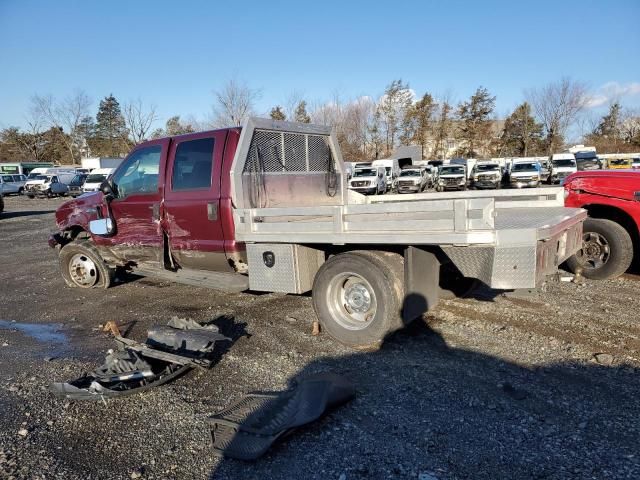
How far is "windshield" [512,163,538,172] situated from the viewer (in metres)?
30.2

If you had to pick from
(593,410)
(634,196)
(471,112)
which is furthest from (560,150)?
(593,410)

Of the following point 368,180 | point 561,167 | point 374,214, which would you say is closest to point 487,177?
point 561,167

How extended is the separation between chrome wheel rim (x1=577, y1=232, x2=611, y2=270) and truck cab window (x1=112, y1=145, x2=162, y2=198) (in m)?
5.66

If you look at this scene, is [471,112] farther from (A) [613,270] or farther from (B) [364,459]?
(B) [364,459]

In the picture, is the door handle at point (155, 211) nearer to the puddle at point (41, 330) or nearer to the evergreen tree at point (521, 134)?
the puddle at point (41, 330)

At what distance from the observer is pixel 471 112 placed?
59781 millimetres

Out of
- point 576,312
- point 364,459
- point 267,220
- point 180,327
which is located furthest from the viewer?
point 576,312

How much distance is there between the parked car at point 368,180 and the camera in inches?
1118

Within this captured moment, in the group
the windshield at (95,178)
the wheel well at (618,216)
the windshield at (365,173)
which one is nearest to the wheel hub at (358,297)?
the wheel well at (618,216)

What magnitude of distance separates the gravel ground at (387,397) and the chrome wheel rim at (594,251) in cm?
50

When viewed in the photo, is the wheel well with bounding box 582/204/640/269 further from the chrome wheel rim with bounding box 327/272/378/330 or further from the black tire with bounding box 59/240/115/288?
the black tire with bounding box 59/240/115/288

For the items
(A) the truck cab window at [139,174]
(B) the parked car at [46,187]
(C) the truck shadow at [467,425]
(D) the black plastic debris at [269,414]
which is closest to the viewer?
(C) the truck shadow at [467,425]

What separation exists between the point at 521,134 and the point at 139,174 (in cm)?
6122

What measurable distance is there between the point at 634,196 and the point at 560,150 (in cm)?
5691
